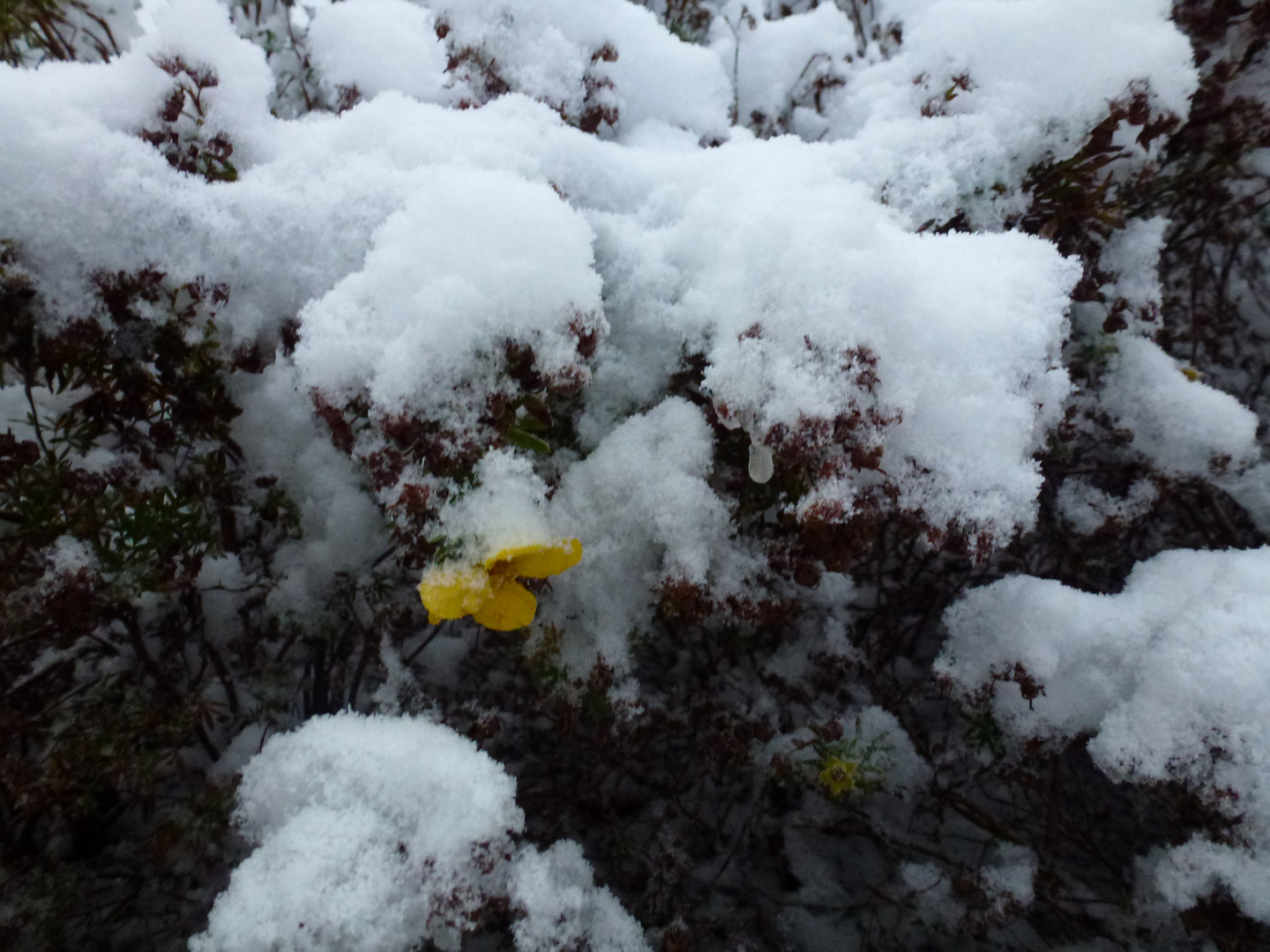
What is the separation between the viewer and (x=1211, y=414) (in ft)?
6.73

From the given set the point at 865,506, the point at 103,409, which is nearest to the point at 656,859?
the point at 865,506

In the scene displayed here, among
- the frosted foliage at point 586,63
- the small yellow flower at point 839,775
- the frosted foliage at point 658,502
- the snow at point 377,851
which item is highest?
the frosted foliage at point 586,63

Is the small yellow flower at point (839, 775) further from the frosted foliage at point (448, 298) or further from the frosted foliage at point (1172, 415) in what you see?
the frosted foliage at point (448, 298)

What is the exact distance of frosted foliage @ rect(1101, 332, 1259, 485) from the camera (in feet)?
6.70

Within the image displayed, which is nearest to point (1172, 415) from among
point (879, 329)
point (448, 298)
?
point (879, 329)

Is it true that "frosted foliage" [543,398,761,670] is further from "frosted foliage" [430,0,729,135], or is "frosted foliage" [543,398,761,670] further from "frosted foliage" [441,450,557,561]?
"frosted foliage" [430,0,729,135]

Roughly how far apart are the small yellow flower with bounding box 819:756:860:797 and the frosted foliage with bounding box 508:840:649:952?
663 millimetres

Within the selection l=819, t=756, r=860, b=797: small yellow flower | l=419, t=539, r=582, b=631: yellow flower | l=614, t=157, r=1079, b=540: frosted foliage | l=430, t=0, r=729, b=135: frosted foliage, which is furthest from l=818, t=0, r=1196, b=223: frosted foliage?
l=819, t=756, r=860, b=797: small yellow flower

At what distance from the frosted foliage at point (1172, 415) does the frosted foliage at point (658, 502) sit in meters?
1.37

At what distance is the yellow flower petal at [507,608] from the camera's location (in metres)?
1.30

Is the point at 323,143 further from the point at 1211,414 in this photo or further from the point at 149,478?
the point at 1211,414

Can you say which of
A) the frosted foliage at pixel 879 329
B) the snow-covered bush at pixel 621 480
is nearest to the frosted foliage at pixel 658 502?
the snow-covered bush at pixel 621 480

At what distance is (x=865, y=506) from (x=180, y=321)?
1.46m

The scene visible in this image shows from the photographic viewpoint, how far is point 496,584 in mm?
1300
